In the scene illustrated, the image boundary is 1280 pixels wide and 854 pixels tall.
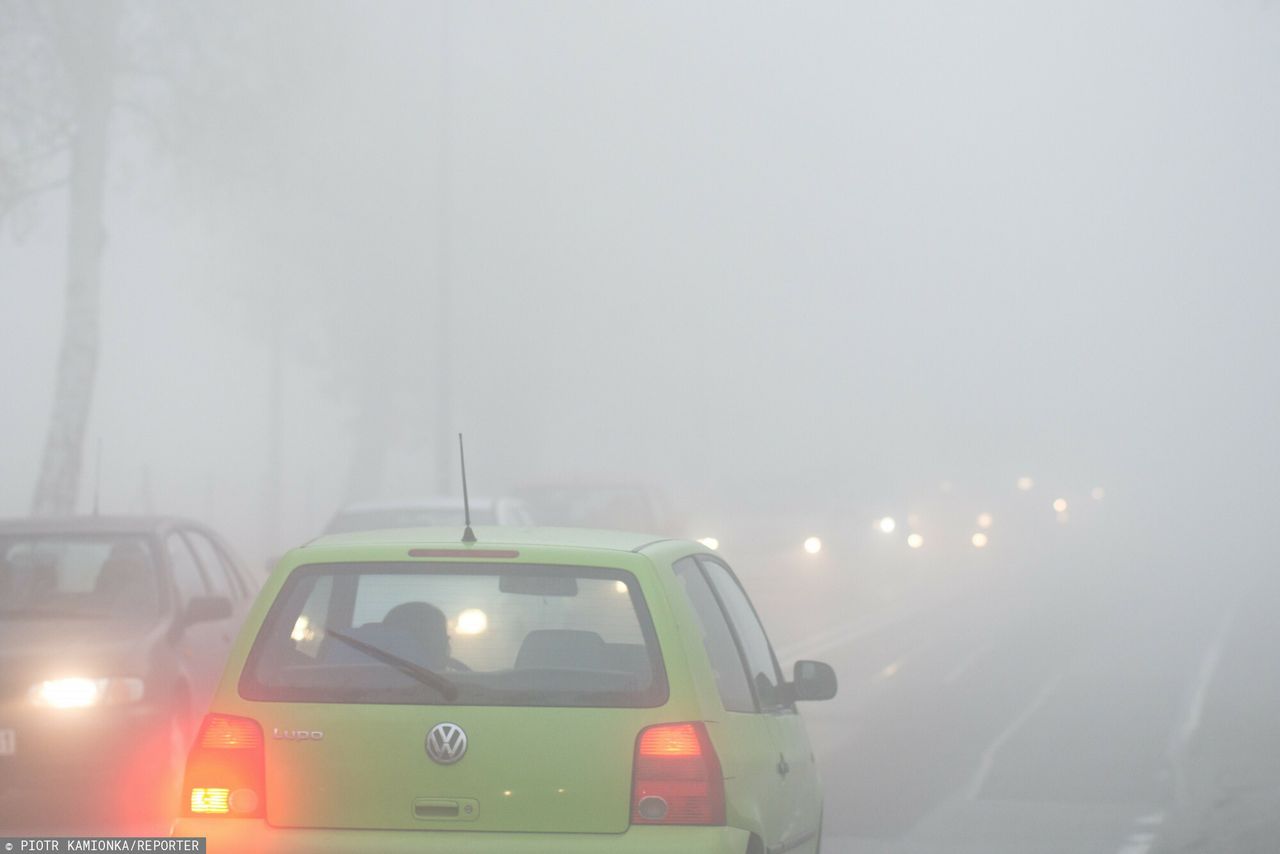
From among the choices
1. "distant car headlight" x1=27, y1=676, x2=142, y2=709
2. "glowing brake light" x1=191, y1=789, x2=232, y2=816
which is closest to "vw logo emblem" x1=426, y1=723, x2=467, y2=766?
"glowing brake light" x1=191, y1=789, x2=232, y2=816

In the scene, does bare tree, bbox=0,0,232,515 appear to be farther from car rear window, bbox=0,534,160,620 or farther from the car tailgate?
the car tailgate

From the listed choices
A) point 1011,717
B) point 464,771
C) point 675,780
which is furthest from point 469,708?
point 1011,717

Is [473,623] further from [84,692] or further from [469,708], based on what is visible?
[84,692]

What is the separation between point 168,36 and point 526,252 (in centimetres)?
2211

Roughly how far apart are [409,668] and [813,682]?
6.05ft

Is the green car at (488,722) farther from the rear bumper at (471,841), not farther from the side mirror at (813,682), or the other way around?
the side mirror at (813,682)

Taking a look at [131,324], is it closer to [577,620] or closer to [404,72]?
[404,72]

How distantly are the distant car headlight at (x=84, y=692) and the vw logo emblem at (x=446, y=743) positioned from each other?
4900mm

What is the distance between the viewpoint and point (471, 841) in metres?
5.47

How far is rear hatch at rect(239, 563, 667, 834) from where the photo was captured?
553 centimetres

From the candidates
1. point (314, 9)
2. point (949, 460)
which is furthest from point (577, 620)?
point (949, 460)

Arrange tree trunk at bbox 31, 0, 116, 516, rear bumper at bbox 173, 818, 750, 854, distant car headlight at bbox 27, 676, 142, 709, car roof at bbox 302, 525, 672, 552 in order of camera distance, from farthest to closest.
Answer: tree trunk at bbox 31, 0, 116, 516, distant car headlight at bbox 27, 676, 142, 709, car roof at bbox 302, 525, 672, 552, rear bumper at bbox 173, 818, 750, 854

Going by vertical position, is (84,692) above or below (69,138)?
below

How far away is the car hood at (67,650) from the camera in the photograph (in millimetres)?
9930
